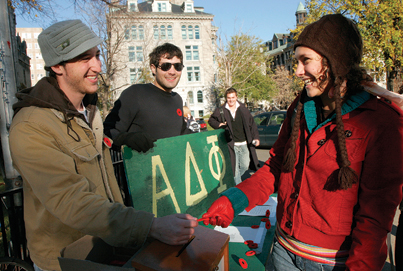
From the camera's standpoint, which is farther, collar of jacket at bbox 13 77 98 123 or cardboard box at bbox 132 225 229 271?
collar of jacket at bbox 13 77 98 123

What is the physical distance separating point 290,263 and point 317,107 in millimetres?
965

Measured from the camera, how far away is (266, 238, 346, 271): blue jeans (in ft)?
4.46

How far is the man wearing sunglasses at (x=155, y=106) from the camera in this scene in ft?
8.50

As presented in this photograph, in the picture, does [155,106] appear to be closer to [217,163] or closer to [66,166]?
[217,163]

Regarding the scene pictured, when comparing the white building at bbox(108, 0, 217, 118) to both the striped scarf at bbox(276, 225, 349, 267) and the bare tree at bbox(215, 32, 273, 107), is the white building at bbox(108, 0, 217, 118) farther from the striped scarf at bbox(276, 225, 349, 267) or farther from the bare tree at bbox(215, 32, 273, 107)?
the striped scarf at bbox(276, 225, 349, 267)

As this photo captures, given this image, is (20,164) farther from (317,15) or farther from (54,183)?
(317,15)

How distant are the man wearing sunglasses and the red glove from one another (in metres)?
1.08

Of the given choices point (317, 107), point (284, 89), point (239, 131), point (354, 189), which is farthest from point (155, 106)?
point (284, 89)

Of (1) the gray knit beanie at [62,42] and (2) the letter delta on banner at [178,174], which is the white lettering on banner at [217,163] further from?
(1) the gray knit beanie at [62,42]

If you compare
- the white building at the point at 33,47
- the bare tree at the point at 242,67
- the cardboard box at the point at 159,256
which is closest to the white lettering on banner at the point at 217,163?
the cardboard box at the point at 159,256

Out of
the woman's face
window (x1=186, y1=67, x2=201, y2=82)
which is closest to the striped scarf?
the woman's face

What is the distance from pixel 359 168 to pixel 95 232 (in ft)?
4.43

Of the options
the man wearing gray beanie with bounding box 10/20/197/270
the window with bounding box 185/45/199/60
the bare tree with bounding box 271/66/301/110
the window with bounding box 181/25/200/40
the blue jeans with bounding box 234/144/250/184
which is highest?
the window with bounding box 181/25/200/40

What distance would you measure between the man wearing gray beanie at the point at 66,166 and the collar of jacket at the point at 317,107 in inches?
35.2
